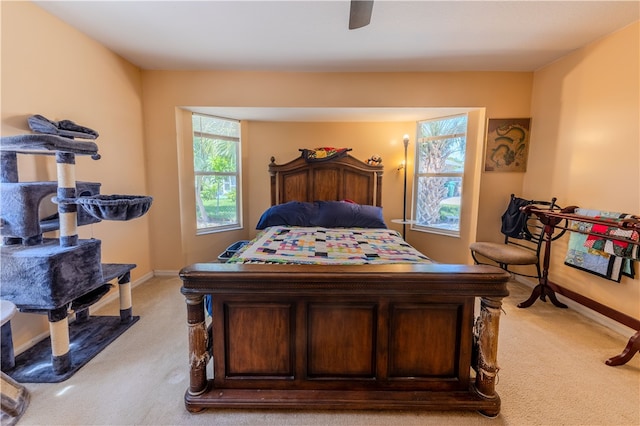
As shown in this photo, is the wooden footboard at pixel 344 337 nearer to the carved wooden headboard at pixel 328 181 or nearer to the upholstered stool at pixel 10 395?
the upholstered stool at pixel 10 395

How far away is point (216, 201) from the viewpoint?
3.93 metres

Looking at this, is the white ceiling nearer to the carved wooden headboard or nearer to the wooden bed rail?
the carved wooden headboard

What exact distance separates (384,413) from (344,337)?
0.45 meters

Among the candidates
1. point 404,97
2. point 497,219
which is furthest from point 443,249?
point 404,97

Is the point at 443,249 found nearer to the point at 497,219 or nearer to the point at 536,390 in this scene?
the point at 497,219

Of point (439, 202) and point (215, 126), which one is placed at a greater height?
point (215, 126)

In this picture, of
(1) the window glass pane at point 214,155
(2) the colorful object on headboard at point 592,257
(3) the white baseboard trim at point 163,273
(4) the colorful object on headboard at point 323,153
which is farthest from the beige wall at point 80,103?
(2) the colorful object on headboard at point 592,257

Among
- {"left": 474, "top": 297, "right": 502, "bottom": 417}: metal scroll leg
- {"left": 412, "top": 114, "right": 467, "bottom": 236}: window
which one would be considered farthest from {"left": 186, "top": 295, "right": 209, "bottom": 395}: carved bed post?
{"left": 412, "top": 114, "right": 467, "bottom": 236}: window

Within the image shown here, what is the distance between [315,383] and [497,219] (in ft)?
10.1

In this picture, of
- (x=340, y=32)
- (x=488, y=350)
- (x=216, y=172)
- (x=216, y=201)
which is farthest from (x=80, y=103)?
(x=488, y=350)

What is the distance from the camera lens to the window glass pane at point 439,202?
3.73m

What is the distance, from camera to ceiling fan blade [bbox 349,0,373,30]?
1.58 meters

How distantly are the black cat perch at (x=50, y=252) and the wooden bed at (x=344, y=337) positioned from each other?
0.91m

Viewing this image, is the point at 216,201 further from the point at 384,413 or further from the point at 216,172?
the point at 384,413
